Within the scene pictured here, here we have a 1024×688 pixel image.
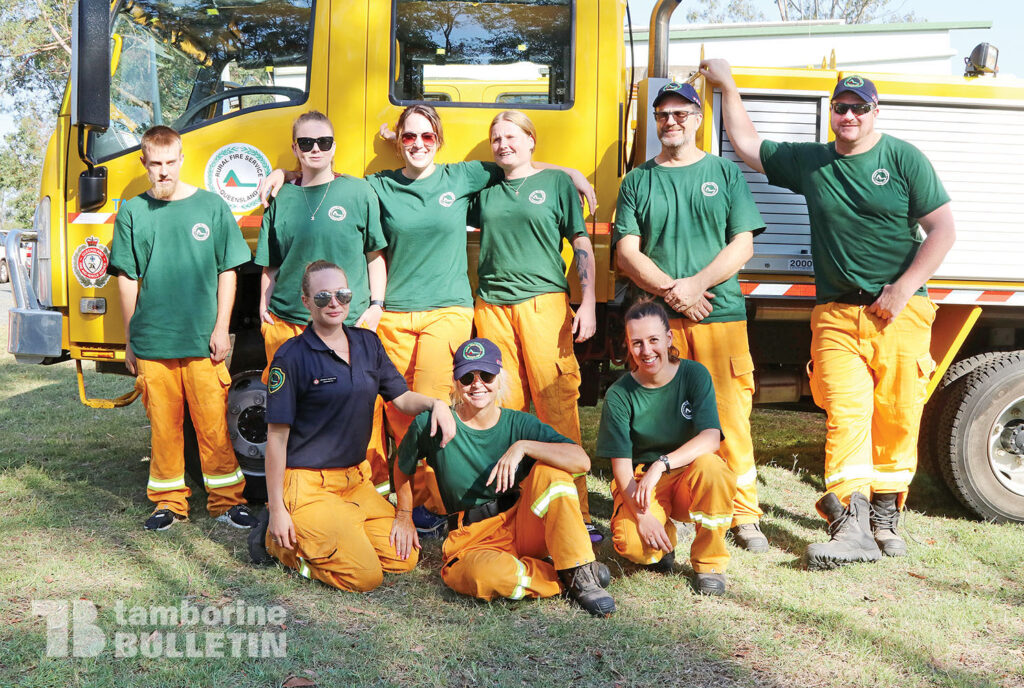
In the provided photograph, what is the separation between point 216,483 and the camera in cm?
428

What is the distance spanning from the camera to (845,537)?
377 centimetres

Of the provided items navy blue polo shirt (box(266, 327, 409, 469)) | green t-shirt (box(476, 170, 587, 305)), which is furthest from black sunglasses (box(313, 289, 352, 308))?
green t-shirt (box(476, 170, 587, 305))

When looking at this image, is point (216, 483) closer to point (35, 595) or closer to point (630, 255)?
point (35, 595)

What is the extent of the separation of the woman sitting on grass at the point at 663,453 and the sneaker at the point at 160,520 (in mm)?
2158

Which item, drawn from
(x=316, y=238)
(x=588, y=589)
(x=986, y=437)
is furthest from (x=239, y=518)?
(x=986, y=437)

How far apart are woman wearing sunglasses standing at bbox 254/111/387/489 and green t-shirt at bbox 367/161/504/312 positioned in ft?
0.26

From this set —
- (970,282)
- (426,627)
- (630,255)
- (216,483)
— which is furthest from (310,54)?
(970,282)

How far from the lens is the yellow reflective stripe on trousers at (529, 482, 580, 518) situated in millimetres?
3252

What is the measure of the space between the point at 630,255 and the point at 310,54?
1.83m

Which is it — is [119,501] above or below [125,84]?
below

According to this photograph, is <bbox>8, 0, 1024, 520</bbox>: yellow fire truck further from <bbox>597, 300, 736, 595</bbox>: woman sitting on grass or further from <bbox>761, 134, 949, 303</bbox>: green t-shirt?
<bbox>597, 300, 736, 595</bbox>: woman sitting on grass

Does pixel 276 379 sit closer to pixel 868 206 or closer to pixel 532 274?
pixel 532 274

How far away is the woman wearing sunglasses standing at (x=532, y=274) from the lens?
3.88 m

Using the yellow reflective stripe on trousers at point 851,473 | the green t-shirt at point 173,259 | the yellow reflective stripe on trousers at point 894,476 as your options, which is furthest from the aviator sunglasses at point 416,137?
the yellow reflective stripe on trousers at point 894,476
